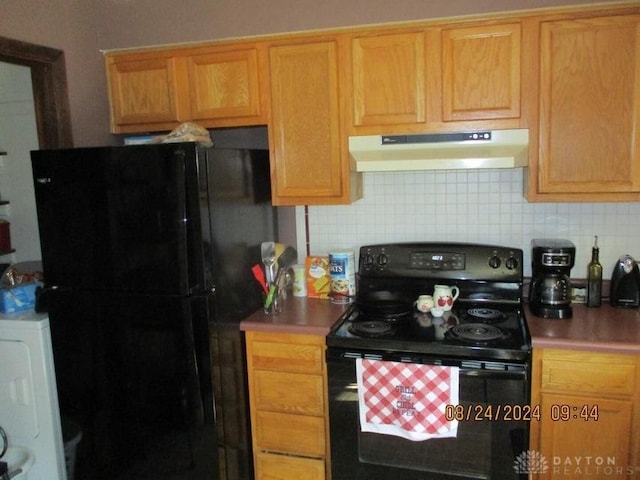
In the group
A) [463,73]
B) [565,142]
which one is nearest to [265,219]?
[463,73]

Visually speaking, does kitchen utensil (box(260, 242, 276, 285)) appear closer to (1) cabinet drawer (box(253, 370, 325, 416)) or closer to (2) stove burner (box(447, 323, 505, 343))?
(1) cabinet drawer (box(253, 370, 325, 416))

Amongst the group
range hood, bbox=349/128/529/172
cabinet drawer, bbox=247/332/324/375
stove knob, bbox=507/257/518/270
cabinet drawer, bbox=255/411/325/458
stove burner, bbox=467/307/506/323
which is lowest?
cabinet drawer, bbox=255/411/325/458

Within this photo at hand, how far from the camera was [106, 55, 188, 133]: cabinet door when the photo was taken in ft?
8.04

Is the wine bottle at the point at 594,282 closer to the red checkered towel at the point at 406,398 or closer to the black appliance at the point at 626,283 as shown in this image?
the black appliance at the point at 626,283

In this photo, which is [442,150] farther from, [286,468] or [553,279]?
[286,468]

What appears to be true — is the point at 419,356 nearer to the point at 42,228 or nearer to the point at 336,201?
the point at 336,201

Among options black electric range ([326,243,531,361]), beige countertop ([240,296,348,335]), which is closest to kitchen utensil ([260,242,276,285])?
beige countertop ([240,296,348,335])

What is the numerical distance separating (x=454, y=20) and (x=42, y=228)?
1.90 m

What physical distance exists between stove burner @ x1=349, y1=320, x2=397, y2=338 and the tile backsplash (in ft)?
1.85

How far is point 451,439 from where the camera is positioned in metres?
1.92

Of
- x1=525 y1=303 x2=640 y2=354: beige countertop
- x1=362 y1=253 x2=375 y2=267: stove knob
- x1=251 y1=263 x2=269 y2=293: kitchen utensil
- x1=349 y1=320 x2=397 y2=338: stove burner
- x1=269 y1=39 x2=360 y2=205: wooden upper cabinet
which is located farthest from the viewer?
x1=362 y1=253 x2=375 y2=267: stove knob

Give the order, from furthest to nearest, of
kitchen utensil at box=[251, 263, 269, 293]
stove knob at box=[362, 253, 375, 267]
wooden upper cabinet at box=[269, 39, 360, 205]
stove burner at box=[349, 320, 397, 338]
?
stove knob at box=[362, 253, 375, 267] → kitchen utensil at box=[251, 263, 269, 293] → wooden upper cabinet at box=[269, 39, 360, 205] → stove burner at box=[349, 320, 397, 338]

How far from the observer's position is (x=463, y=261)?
2.38m

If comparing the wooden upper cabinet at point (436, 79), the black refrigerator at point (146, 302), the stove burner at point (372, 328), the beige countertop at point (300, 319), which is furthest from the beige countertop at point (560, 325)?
the wooden upper cabinet at point (436, 79)
